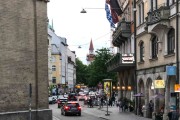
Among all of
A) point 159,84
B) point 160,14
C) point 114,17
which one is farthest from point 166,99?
point 114,17

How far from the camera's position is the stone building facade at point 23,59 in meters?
29.1

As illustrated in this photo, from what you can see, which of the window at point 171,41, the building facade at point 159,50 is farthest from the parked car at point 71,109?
the window at point 171,41

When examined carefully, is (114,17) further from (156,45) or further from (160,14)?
(160,14)

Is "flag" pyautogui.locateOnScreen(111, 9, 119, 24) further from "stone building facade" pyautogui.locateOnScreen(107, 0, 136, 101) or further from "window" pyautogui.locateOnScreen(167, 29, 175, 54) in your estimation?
"window" pyautogui.locateOnScreen(167, 29, 175, 54)

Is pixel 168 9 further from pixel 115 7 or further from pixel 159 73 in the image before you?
pixel 115 7

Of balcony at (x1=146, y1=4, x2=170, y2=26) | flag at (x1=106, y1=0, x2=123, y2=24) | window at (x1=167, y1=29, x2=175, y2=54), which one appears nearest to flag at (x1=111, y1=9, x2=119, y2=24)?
flag at (x1=106, y1=0, x2=123, y2=24)

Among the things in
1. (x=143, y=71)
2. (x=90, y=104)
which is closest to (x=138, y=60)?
(x=143, y=71)

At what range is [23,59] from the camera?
30.6 m

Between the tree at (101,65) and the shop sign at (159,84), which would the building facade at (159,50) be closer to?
the shop sign at (159,84)

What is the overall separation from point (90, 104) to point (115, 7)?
2073 cm

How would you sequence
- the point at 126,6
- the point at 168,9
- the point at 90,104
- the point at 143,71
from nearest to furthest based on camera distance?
1. the point at 168,9
2. the point at 143,71
3. the point at 126,6
4. the point at 90,104

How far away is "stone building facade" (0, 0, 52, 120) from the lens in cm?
2914

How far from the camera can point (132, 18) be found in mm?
47812

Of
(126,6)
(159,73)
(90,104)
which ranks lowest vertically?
(90,104)
